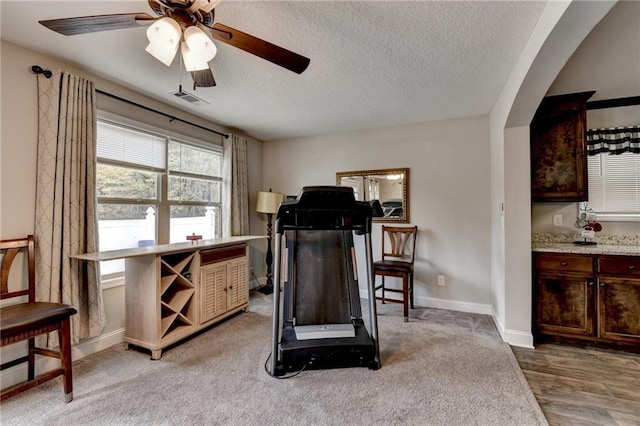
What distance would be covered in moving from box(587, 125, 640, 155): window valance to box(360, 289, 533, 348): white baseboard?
6.47 ft

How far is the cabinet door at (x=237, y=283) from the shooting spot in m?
3.21

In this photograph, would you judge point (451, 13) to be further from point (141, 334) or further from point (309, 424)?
point (141, 334)

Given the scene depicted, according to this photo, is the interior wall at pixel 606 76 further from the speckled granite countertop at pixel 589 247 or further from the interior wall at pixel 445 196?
the interior wall at pixel 445 196

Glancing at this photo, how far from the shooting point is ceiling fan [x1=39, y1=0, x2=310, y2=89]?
1348 millimetres

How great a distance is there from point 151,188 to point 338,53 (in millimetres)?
2332

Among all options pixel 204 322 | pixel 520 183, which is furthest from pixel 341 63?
pixel 204 322

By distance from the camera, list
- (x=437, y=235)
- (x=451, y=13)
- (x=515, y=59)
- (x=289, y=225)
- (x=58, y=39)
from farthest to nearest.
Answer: (x=437, y=235)
(x=289, y=225)
(x=515, y=59)
(x=58, y=39)
(x=451, y=13)

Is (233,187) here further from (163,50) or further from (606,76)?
(606,76)

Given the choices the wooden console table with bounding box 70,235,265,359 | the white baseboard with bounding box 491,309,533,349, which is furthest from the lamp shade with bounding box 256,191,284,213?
the white baseboard with bounding box 491,309,533,349

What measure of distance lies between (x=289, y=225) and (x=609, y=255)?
2.75 m

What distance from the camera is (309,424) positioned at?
166 centimetres

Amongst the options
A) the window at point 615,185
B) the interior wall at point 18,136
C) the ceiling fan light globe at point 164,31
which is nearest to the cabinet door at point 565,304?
the window at point 615,185

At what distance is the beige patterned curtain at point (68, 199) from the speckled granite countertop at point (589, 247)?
393 cm

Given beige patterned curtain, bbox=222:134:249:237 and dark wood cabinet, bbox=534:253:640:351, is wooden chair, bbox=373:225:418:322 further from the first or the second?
beige patterned curtain, bbox=222:134:249:237
